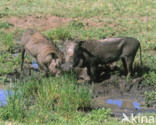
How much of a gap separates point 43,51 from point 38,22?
5039 mm

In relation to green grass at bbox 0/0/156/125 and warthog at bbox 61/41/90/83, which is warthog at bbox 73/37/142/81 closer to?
warthog at bbox 61/41/90/83

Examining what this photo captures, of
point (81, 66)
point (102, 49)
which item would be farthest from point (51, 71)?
point (102, 49)

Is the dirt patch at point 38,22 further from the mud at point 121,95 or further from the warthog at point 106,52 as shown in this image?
the mud at point 121,95

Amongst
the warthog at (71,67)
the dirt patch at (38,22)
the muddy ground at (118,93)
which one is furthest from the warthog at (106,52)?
the dirt patch at (38,22)

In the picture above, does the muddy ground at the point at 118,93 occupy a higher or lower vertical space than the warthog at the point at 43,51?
lower

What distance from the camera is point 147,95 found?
6840 millimetres

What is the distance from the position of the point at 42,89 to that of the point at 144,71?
2.95 metres

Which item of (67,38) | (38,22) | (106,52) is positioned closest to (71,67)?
(106,52)

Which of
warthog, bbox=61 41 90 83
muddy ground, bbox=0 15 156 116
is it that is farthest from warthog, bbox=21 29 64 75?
muddy ground, bbox=0 15 156 116

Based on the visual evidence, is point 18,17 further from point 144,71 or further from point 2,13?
point 144,71

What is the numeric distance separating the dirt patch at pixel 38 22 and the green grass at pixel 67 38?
270 mm

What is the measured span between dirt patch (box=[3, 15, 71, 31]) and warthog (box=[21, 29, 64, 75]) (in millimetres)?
3565

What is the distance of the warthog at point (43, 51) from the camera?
24.6 ft

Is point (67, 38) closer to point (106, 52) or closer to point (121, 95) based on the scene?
point (106, 52)
